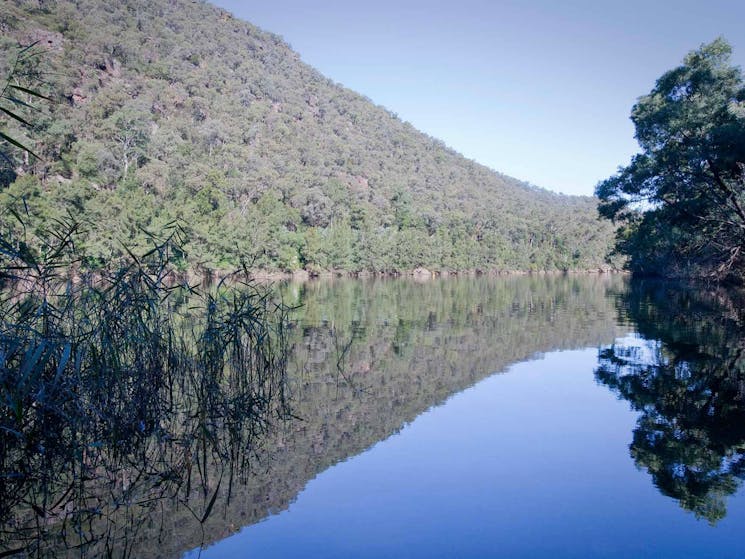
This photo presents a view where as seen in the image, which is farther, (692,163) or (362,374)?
(692,163)

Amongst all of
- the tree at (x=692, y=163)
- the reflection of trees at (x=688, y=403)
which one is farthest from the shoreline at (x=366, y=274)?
the reflection of trees at (x=688, y=403)

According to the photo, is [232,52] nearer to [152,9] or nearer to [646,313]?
[152,9]

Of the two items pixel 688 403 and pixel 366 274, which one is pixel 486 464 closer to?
pixel 688 403

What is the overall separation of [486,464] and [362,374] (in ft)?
12.3

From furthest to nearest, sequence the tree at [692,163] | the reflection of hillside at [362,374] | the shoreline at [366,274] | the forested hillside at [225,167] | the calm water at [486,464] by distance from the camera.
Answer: the shoreline at [366,274] → the forested hillside at [225,167] → the tree at [692,163] → the reflection of hillside at [362,374] → the calm water at [486,464]

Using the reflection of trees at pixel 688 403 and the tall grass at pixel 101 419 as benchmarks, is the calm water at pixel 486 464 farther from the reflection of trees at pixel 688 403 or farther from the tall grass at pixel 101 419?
the tall grass at pixel 101 419

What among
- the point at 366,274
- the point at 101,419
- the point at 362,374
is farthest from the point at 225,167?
the point at 101,419

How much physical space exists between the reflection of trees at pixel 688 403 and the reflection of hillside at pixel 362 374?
186cm

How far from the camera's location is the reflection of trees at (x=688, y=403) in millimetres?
4539

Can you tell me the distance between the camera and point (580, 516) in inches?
160

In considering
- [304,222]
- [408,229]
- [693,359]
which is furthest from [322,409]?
[408,229]

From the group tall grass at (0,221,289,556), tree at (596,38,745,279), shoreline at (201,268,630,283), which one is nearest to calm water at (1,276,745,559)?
tall grass at (0,221,289,556)

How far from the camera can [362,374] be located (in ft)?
28.6

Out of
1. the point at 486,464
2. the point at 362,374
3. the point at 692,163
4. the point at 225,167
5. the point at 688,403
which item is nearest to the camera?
the point at 486,464
